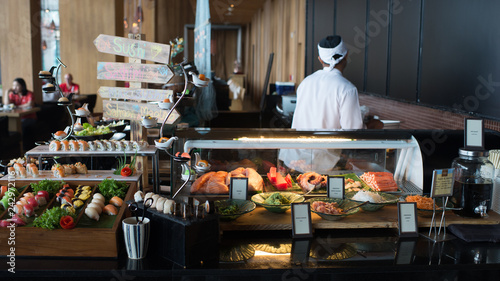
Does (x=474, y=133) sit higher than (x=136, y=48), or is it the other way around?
(x=136, y=48)

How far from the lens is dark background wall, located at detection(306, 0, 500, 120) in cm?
290

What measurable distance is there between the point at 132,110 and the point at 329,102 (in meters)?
1.45

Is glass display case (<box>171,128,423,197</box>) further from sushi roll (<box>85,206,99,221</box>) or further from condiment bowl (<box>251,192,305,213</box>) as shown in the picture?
sushi roll (<box>85,206,99,221</box>)

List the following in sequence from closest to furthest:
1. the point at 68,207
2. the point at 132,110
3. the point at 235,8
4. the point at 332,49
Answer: the point at 68,207 → the point at 132,110 → the point at 332,49 → the point at 235,8

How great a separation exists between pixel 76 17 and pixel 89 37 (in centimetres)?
53

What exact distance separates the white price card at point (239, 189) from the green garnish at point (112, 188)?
50 cm

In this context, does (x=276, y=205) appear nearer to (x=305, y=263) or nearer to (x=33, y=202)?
(x=305, y=263)

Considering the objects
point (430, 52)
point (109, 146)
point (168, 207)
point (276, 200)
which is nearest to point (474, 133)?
point (276, 200)

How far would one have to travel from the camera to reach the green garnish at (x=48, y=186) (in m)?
2.15

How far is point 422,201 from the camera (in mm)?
2242

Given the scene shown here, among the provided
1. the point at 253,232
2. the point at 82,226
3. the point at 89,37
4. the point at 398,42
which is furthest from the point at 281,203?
the point at 89,37

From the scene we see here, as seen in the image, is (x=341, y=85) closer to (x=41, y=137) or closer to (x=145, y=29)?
(x=41, y=137)

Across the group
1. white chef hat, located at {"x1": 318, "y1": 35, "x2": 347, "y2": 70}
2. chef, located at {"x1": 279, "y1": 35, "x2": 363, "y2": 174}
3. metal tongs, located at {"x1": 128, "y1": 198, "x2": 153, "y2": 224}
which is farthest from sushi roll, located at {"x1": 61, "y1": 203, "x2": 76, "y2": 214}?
white chef hat, located at {"x1": 318, "y1": 35, "x2": 347, "y2": 70}

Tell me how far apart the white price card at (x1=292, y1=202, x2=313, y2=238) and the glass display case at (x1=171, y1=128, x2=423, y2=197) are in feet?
1.37
